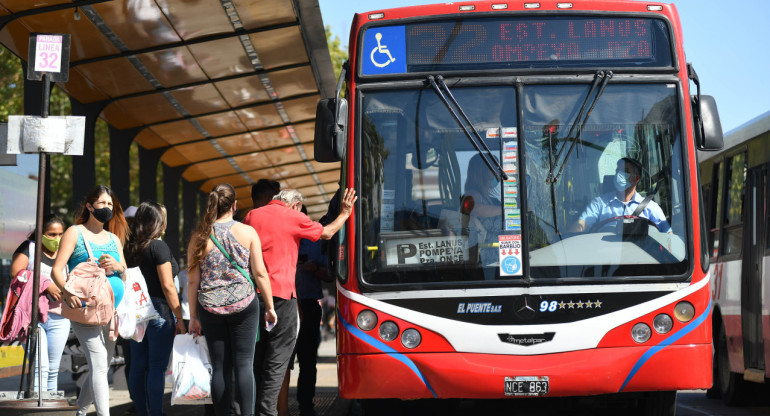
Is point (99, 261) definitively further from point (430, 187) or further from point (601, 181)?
point (601, 181)

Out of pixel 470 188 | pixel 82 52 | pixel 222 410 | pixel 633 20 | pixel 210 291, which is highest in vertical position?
pixel 82 52


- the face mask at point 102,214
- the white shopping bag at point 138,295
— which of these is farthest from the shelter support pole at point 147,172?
the face mask at point 102,214

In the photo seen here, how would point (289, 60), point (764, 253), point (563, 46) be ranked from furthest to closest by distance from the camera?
point (289, 60)
point (764, 253)
point (563, 46)

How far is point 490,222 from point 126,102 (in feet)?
29.2

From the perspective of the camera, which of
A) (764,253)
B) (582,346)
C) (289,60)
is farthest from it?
(289,60)

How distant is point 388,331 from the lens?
25.6 feet

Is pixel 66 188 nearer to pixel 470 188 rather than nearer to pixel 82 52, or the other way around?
pixel 82 52

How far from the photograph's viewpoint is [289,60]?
1474cm

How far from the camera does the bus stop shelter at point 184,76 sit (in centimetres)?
1184

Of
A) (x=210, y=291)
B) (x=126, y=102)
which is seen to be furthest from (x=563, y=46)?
(x=126, y=102)

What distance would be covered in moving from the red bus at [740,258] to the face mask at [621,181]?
11.5ft

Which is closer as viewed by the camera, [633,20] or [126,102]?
[633,20]

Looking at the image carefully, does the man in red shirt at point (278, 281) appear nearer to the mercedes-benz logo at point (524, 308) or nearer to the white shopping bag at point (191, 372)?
the white shopping bag at point (191, 372)

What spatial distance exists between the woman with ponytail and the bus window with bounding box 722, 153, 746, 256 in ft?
19.9
